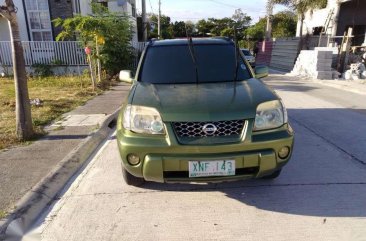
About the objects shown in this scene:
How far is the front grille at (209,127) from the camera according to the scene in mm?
2906

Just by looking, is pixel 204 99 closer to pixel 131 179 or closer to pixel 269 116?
pixel 269 116

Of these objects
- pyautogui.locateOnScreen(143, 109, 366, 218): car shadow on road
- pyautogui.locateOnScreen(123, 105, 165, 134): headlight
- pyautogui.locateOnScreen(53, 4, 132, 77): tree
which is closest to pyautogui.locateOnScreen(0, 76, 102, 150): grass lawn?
pyautogui.locateOnScreen(53, 4, 132, 77): tree

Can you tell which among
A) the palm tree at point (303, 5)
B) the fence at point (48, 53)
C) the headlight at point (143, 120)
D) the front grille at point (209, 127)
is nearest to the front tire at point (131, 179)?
the headlight at point (143, 120)

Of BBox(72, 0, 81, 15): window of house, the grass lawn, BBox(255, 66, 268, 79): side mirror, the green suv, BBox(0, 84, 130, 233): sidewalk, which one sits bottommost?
the grass lawn

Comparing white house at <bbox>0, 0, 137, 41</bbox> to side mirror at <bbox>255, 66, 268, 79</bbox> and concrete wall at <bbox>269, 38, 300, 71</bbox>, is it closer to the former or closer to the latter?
concrete wall at <bbox>269, 38, 300, 71</bbox>

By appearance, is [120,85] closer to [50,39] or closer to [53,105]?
[53,105]

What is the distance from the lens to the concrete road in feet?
9.27

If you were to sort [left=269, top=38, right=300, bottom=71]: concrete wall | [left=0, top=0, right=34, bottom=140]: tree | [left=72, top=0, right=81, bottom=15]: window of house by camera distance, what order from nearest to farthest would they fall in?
[left=0, top=0, right=34, bottom=140]: tree
[left=72, top=0, right=81, bottom=15]: window of house
[left=269, top=38, right=300, bottom=71]: concrete wall

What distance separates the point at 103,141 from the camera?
5496mm

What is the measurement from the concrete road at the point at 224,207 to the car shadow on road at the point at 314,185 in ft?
0.03

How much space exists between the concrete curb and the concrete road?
4.7 inches

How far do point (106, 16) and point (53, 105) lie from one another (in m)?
5.95

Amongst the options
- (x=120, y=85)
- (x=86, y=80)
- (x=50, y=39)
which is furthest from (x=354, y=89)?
(x=50, y=39)

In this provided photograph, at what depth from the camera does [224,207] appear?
3.23 meters
